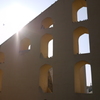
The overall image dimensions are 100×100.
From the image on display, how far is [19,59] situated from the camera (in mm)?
10391

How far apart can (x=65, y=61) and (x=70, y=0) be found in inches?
170

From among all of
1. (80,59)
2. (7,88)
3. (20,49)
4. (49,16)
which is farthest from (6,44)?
(80,59)

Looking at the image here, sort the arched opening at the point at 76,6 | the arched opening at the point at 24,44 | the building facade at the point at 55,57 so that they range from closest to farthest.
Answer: the building facade at the point at 55,57 → the arched opening at the point at 76,6 → the arched opening at the point at 24,44

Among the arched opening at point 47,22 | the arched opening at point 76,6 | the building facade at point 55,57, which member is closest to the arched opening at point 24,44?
the building facade at point 55,57

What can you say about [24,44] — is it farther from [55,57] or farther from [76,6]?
[76,6]

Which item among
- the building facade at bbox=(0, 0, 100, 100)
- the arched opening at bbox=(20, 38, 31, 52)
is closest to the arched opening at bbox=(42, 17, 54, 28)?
the building facade at bbox=(0, 0, 100, 100)

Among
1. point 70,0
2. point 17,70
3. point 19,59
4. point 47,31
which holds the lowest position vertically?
point 17,70

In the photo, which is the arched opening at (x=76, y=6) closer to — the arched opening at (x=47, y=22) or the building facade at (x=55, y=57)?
the building facade at (x=55, y=57)

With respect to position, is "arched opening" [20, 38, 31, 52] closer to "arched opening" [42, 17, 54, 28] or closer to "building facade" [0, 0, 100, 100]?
"building facade" [0, 0, 100, 100]

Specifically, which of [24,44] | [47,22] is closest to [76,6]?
[47,22]

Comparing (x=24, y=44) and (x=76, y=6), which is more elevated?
(x=76, y=6)

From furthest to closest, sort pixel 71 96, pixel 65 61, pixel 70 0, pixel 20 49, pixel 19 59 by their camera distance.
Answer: pixel 20 49
pixel 19 59
pixel 70 0
pixel 65 61
pixel 71 96

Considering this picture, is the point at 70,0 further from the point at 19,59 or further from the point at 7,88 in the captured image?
the point at 7,88

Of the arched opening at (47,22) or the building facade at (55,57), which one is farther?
the arched opening at (47,22)
